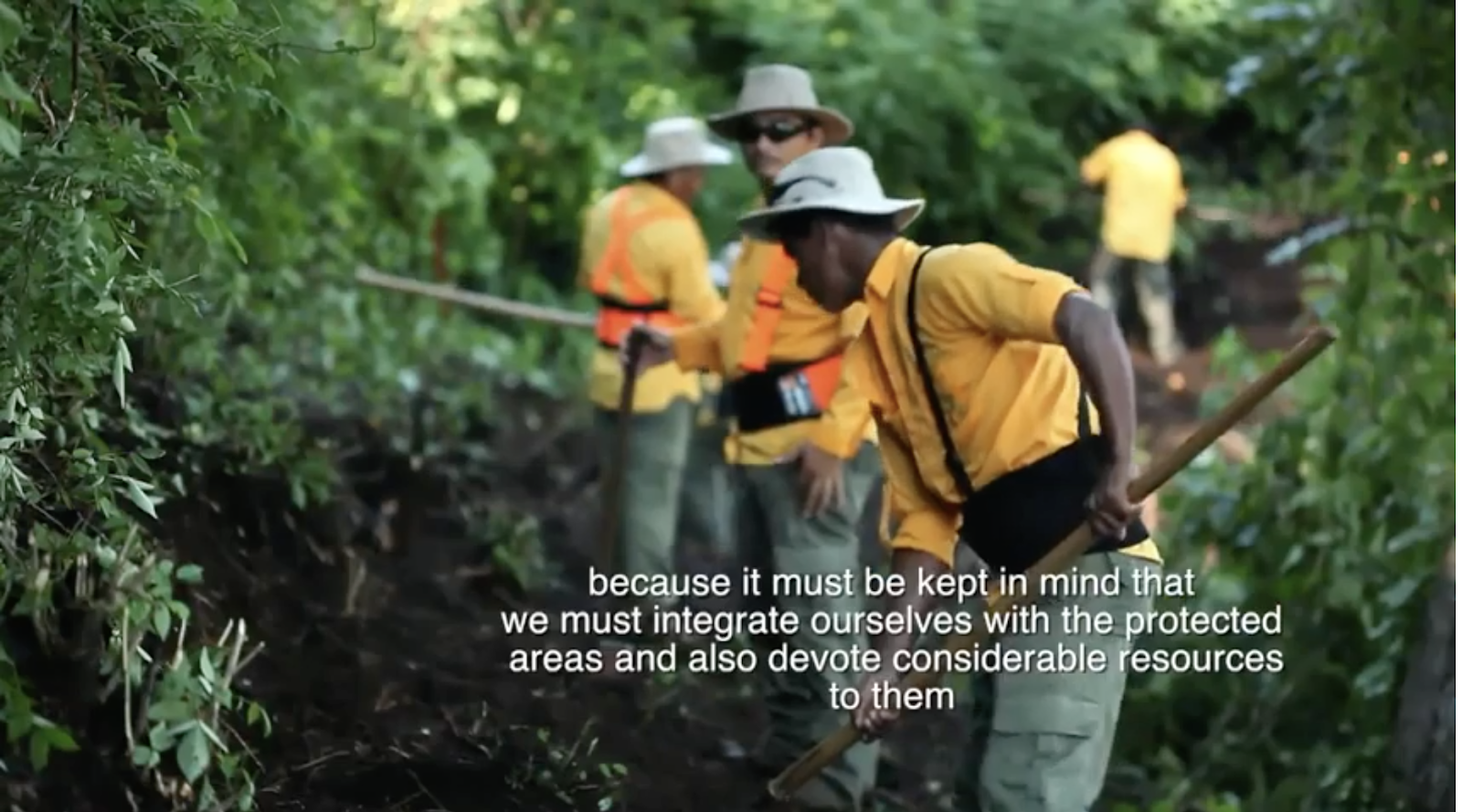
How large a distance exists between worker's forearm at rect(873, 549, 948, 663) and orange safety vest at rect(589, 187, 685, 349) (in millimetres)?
1582

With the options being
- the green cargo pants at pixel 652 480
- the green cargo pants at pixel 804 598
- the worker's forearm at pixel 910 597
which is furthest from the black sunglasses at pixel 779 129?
the worker's forearm at pixel 910 597

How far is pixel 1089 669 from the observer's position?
7.27 feet

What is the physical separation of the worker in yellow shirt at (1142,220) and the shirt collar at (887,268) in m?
4.24

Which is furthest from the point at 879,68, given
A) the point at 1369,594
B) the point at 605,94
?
the point at 1369,594

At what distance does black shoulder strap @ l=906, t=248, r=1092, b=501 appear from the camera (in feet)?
7.13

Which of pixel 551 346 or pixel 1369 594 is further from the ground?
pixel 1369 594

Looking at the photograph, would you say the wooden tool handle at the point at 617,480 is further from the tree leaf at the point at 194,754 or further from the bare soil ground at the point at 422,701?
the tree leaf at the point at 194,754

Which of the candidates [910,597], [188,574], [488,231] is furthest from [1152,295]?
[188,574]

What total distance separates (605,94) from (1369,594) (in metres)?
4.05

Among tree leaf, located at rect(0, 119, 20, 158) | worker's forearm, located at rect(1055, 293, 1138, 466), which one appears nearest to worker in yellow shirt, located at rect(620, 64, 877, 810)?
worker's forearm, located at rect(1055, 293, 1138, 466)

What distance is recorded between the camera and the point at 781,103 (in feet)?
10.3

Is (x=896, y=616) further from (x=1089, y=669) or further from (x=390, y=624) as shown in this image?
(x=390, y=624)

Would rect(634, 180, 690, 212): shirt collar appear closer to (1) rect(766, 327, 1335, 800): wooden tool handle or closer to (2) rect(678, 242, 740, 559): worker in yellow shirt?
(2) rect(678, 242, 740, 559): worker in yellow shirt

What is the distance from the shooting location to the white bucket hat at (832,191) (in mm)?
2324
